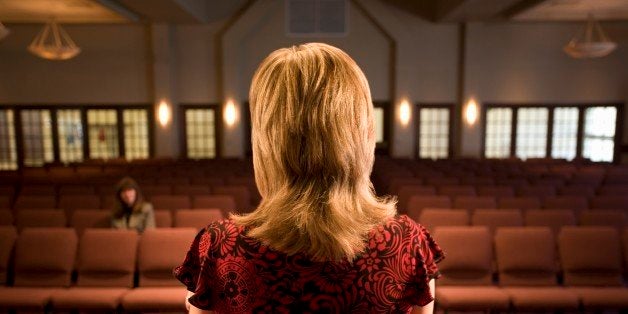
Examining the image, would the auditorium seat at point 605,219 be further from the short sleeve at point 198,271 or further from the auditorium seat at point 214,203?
the short sleeve at point 198,271

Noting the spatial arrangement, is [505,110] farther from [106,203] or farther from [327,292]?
[327,292]

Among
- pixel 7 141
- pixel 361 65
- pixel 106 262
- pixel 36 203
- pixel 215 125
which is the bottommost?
pixel 106 262

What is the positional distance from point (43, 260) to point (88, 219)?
105 cm

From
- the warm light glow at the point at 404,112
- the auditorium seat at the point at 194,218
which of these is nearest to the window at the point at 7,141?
the auditorium seat at the point at 194,218

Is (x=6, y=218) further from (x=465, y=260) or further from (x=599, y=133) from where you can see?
(x=599, y=133)

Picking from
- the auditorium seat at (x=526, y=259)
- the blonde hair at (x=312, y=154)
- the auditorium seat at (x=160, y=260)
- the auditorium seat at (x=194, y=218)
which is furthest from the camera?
the auditorium seat at (x=194, y=218)

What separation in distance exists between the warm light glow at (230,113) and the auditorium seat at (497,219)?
9522 millimetres

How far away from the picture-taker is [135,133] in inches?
548

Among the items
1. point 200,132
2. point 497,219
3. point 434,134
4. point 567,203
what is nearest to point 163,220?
point 497,219

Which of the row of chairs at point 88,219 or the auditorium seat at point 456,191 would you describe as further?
the auditorium seat at point 456,191

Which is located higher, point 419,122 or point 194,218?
point 419,122

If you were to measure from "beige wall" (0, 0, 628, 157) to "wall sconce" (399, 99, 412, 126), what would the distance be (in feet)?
0.60

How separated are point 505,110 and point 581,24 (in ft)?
10.8

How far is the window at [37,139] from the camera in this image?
1380 centimetres
